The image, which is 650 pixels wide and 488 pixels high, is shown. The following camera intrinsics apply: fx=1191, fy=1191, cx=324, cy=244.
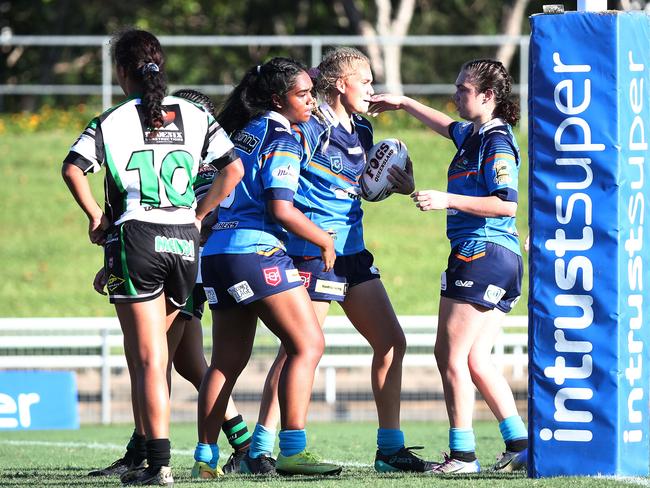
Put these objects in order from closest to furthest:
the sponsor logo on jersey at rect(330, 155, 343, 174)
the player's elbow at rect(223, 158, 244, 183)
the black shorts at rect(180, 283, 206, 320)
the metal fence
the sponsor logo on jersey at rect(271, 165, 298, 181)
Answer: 1. the player's elbow at rect(223, 158, 244, 183)
2. the sponsor logo on jersey at rect(271, 165, 298, 181)
3. the sponsor logo on jersey at rect(330, 155, 343, 174)
4. the black shorts at rect(180, 283, 206, 320)
5. the metal fence

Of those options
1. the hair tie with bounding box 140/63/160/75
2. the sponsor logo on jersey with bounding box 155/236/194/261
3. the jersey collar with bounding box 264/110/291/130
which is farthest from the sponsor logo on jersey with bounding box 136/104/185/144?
the jersey collar with bounding box 264/110/291/130

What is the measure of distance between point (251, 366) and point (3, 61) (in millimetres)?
19908

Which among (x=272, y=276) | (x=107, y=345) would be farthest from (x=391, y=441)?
(x=107, y=345)

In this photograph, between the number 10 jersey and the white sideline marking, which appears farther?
the number 10 jersey

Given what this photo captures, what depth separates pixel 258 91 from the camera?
20.4 ft

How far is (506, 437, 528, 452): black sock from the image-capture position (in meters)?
6.40

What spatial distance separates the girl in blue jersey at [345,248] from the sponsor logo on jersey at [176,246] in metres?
0.81

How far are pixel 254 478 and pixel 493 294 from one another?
154 centimetres

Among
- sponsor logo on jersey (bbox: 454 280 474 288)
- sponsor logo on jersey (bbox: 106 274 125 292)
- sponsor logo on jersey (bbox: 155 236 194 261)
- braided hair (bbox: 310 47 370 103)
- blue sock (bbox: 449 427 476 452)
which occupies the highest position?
braided hair (bbox: 310 47 370 103)

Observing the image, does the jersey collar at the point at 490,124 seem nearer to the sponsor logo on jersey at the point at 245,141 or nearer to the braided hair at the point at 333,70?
the braided hair at the point at 333,70

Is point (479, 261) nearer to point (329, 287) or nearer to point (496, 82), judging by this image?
point (329, 287)

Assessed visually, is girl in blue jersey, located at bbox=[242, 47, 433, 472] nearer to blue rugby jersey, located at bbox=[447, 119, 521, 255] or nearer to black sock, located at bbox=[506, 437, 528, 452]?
blue rugby jersey, located at bbox=[447, 119, 521, 255]

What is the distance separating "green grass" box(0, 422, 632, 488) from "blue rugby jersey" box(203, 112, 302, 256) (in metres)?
1.19

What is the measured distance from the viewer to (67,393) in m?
10.4
